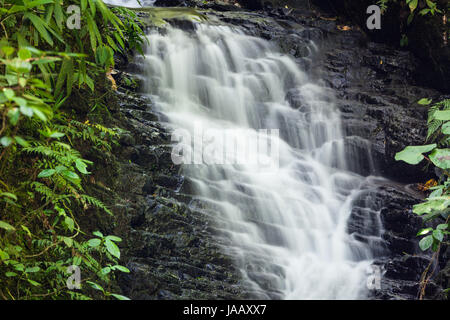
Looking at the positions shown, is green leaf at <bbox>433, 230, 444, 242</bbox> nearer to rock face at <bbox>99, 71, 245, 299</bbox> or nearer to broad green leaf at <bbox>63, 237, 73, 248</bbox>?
rock face at <bbox>99, 71, 245, 299</bbox>

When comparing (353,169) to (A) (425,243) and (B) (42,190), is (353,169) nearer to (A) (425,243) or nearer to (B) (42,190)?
(A) (425,243)

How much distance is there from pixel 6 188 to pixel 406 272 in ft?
11.9

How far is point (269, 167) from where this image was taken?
206 inches

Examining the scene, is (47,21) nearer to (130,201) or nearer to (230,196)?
(130,201)

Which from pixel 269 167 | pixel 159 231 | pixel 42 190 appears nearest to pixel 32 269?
pixel 42 190

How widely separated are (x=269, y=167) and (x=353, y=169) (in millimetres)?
1299

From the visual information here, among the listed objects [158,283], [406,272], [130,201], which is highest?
[130,201]

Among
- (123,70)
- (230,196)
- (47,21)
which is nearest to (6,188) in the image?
(47,21)

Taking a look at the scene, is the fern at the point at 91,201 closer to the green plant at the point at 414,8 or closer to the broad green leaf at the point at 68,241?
the broad green leaf at the point at 68,241

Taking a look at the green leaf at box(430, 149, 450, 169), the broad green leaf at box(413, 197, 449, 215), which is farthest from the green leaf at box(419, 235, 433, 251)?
the green leaf at box(430, 149, 450, 169)

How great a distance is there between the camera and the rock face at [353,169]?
3.18 metres

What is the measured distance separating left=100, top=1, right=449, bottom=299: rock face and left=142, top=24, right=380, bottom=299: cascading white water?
0.22 m

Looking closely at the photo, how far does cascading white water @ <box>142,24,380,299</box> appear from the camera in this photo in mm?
3807

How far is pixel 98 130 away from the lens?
3.45 metres
